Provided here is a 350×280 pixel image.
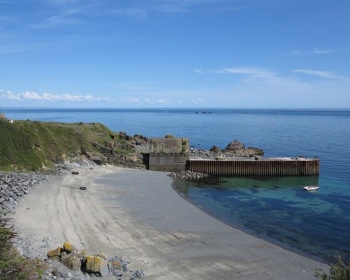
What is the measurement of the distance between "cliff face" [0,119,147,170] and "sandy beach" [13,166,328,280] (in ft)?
33.1

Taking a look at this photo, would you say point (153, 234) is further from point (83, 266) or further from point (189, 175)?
point (189, 175)

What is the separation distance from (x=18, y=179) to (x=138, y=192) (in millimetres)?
13149

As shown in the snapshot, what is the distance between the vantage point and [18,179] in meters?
41.9

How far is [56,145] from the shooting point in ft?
195

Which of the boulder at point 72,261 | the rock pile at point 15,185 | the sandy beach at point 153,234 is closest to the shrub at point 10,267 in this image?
the boulder at point 72,261

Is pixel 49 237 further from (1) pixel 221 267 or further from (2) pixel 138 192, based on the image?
(2) pixel 138 192

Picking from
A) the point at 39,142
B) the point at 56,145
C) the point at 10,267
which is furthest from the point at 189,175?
the point at 10,267

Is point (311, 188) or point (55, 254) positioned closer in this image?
point (55, 254)

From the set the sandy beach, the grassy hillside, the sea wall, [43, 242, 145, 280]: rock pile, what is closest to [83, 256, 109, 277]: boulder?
[43, 242, 145, 280]: rock pile

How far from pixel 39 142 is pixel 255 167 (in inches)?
1303

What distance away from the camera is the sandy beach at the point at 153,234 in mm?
22312

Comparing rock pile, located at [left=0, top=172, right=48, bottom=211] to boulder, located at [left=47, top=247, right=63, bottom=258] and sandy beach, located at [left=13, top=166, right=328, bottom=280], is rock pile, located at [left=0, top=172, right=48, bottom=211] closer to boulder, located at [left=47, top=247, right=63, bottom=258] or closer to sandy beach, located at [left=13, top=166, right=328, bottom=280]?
sandy beach, located at [left=13, top=166, right=328, bottom=280]

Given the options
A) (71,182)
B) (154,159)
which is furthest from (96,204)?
(154,159)

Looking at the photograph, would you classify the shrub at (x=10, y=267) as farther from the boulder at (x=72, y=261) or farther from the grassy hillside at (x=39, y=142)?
the grassy hillside at (x=39, y=142)
